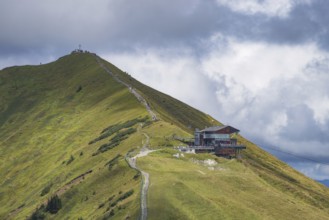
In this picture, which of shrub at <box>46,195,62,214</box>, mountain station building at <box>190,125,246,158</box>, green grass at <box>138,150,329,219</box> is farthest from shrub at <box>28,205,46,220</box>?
mountain station building at <box>190,125,246,158</box>

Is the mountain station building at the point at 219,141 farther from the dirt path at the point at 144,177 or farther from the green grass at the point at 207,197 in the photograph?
the green grass at the point at 207,197

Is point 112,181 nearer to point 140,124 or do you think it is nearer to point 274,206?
point 274,206

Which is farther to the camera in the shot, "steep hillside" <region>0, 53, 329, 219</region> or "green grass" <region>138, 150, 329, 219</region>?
"steep hillside" <region>0, 53, 329, 219</region>

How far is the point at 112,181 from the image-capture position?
108125 millimetres

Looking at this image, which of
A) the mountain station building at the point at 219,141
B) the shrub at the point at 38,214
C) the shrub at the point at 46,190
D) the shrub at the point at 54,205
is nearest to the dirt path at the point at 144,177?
the mountain station building at the point at 219,141

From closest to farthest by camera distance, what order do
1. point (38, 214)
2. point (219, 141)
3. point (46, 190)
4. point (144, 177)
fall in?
point (144, 177)
point (38, 214)
point (46, 190)
point (219, 141)

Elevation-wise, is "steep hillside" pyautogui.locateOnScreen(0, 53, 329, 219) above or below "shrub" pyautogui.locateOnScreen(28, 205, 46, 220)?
above

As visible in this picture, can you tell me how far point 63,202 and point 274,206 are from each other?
154ft

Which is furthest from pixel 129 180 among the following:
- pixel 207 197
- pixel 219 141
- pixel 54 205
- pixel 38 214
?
pixel 219 141

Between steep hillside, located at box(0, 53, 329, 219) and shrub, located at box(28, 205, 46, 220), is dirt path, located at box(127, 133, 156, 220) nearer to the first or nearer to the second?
steep hillside, located at box(0, 53, 329, 219)

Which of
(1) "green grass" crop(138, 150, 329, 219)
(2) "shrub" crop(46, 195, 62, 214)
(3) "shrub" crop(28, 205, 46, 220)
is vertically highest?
(1) "green grass" crop(138, 150, 329, 219)

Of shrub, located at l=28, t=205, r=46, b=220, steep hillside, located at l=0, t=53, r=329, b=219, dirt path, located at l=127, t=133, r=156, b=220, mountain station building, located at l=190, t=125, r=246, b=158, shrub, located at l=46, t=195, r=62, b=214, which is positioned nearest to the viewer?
dirt path, located at l=127, t=133, r=156, b=220

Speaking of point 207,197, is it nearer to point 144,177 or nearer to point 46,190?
point 144,177

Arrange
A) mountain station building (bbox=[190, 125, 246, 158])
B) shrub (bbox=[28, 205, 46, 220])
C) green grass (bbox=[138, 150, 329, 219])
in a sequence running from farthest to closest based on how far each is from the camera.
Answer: mountain station building (bbox=[190, 125, 246, 158])
shrub (bbox=[28, 205, 46, 220])
green grass (bbox=[138, 150, 329, 219])
